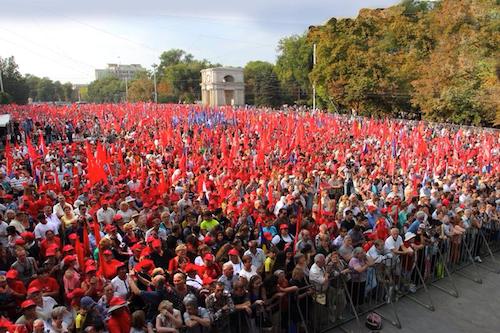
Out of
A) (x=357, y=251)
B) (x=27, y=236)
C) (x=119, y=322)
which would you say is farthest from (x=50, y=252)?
(x=357, y=251)

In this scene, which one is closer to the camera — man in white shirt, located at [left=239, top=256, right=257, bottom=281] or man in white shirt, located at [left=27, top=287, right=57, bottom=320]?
man in white shirt, located at [left=27, top=287, right=57, bottom=320]

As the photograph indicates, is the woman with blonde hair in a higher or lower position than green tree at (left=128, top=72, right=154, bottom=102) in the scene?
lower

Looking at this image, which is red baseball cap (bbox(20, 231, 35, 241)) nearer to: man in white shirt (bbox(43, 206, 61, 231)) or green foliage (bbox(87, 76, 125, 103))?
man in white shirt (bbox(43, 206, 61, 231))

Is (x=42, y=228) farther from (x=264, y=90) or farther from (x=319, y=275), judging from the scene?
(x=264, y=90)

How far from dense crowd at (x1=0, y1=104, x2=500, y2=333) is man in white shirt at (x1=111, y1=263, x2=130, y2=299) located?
0.02 m

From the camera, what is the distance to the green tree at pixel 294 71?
220ft

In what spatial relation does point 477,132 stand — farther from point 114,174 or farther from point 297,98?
point 297,98

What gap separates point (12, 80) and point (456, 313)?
2842 inches

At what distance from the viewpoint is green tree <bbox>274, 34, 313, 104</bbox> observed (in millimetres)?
67000

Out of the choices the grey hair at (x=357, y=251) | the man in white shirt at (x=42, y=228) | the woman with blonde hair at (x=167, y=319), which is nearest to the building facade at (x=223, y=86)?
the man in white shirt at (x=42, y=228)

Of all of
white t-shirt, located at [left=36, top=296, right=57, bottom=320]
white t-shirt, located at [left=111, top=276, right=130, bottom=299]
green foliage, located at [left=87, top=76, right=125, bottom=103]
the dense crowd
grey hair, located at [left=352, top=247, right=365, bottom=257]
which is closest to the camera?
white t-shirt, located at [left=36, top=296, right=57, bottom=320]

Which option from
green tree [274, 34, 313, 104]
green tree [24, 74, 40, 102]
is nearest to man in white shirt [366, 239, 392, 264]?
green tree [274, 34, 313, 104]

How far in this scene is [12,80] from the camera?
6425 centimetres

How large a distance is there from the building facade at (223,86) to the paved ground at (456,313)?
2186 inches
